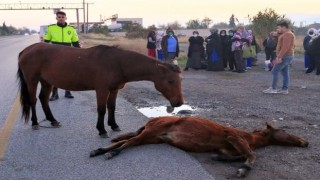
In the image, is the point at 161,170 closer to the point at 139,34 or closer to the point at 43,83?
the point at 43,83

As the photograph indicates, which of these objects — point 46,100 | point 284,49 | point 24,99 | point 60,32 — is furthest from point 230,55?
point 24,99

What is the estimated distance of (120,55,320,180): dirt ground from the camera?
5.23 m

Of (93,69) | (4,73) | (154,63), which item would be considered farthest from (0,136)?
(4,73)

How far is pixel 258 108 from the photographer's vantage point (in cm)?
953

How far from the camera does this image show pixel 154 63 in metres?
6.49

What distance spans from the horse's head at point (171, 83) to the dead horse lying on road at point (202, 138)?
531 millimetres

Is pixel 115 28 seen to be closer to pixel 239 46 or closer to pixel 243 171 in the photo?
pixel 239 46

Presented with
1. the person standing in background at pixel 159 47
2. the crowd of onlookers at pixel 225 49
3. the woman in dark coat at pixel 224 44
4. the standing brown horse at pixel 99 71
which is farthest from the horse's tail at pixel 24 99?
the person standing in background at pixel 159 47

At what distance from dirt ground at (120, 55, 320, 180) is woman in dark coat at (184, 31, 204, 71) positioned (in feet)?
2.39

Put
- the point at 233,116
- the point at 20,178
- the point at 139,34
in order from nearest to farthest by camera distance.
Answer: the point at 20,178, the point at 233,116, the point at 139,34

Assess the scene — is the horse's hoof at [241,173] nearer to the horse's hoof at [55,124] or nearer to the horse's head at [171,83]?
the horse's head at [171,83]

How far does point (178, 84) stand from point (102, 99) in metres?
1.20

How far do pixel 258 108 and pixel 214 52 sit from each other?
27.2 ft

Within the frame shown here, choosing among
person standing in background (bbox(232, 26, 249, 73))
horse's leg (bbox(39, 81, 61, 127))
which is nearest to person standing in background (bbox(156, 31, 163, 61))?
person standing in background (bbox(232, 26, 249, 73))
